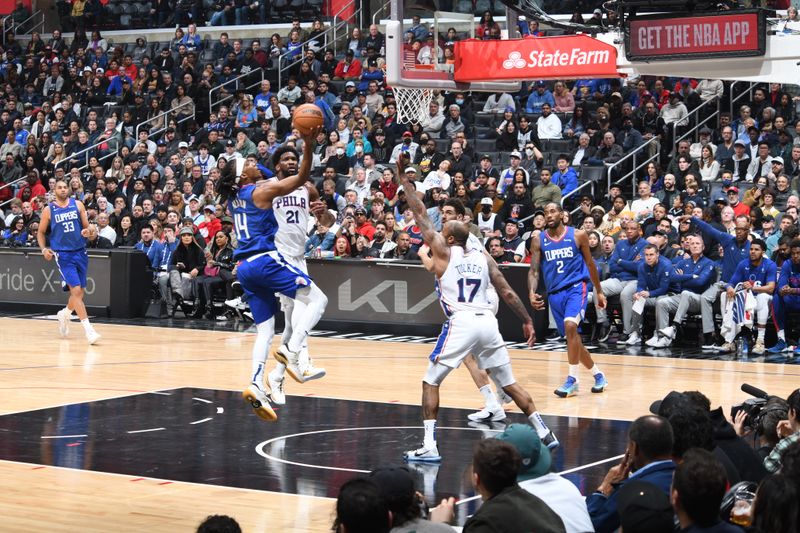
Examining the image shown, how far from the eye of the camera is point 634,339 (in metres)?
16.9

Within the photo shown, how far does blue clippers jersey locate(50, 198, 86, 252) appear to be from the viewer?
17.1 m

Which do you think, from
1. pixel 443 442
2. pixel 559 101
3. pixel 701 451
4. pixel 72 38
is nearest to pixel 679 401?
pixel 701 451

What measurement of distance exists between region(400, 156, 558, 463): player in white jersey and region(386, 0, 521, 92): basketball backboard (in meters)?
4.20

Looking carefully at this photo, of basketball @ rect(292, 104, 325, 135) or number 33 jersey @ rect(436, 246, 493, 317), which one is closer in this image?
basketball @ rect(292, 104, 325, 135)

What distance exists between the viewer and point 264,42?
1161 inches

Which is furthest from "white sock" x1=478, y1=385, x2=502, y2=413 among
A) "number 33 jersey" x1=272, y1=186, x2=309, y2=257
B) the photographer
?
the photographer

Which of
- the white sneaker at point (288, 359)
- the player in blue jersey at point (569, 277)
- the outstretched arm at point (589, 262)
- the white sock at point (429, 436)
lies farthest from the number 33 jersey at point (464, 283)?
the outstretched arm at point (589, 262)

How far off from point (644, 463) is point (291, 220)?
238 inches

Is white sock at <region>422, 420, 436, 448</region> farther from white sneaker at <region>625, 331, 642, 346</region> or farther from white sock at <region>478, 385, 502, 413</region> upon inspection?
white sneaker at <region>625, 331, 642, 346</region>

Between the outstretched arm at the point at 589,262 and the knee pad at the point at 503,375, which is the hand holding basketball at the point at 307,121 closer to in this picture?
the knee pad at the point at 503,375

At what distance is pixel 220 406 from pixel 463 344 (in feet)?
10.7

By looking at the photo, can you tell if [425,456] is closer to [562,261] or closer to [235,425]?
[235,425]

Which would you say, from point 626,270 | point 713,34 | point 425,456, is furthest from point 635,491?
point 626,270

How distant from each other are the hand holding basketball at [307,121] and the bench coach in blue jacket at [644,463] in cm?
458
